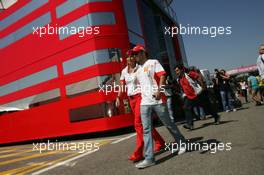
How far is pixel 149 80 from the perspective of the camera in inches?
176

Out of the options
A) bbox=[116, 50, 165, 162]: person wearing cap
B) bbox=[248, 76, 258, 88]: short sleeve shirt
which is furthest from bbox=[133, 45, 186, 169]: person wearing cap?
bbox=[248, 76, 258, 88]: short sleeve shirt

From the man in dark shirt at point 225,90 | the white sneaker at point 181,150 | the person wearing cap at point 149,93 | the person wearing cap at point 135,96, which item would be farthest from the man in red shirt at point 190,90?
the man in dark shirt at point 225,90

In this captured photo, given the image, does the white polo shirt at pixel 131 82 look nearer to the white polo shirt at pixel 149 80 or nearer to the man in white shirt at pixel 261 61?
the white polo shirt at pixel 149 80

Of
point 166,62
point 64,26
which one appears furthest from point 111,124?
point 166,62

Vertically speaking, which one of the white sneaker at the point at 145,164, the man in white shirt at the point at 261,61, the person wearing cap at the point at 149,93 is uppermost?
the man in white shirt at the point at 261,61

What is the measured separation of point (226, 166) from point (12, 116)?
14634 millimetres

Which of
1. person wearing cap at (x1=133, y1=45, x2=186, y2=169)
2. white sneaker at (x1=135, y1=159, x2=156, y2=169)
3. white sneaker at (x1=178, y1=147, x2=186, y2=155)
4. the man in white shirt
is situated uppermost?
the man in white shirt

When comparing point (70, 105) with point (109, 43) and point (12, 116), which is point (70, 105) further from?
→ point (12, 116)

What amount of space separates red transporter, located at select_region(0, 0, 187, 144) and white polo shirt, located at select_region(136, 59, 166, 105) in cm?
767

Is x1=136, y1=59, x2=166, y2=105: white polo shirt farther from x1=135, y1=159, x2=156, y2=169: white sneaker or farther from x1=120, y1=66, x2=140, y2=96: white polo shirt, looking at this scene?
x1=135, y1=159, x2=156, y2=169: white sneaker

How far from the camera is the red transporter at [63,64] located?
1244 centimetres

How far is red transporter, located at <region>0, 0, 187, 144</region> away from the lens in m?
12.4

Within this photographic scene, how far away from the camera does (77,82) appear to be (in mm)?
13266

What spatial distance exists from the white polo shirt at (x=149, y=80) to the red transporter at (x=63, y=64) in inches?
302
